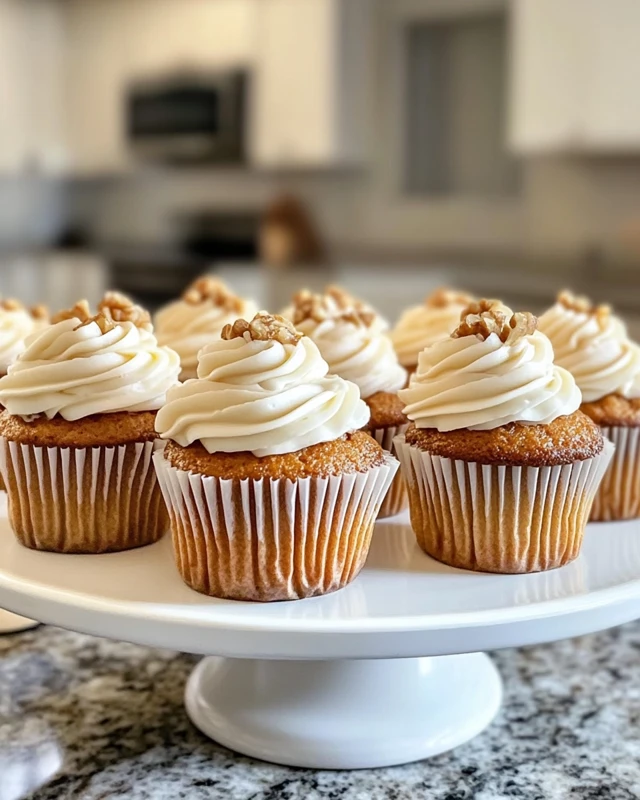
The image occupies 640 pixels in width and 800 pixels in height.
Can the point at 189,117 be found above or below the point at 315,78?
below

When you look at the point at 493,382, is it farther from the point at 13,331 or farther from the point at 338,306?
the point at 13,331

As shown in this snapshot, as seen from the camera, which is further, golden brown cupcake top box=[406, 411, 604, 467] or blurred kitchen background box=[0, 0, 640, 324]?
blurred kitchen background box=[0, 0, 640, 324]

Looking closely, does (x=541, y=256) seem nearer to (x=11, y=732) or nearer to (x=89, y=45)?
(x=89, y=45)

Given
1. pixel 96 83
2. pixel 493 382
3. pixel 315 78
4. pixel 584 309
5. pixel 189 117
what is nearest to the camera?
pixel 493 382

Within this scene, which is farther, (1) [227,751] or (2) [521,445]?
(2) [521,445]

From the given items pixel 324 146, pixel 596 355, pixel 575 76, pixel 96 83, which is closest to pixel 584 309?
pixel 596 355

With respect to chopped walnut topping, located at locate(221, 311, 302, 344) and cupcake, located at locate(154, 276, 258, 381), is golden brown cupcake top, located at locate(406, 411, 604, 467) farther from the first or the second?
cupcake, located at locate(154, 276, 258, 381)

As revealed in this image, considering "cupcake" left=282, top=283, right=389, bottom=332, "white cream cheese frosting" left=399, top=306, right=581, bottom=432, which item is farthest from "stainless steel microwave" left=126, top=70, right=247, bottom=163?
"white cream cheese frosting" left=399, top=306, right=581, bottom=432

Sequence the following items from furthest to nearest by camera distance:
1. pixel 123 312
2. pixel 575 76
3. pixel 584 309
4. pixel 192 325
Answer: pixel 575 76, pixel 192 325, pixel 584 309, pixel 123 312
